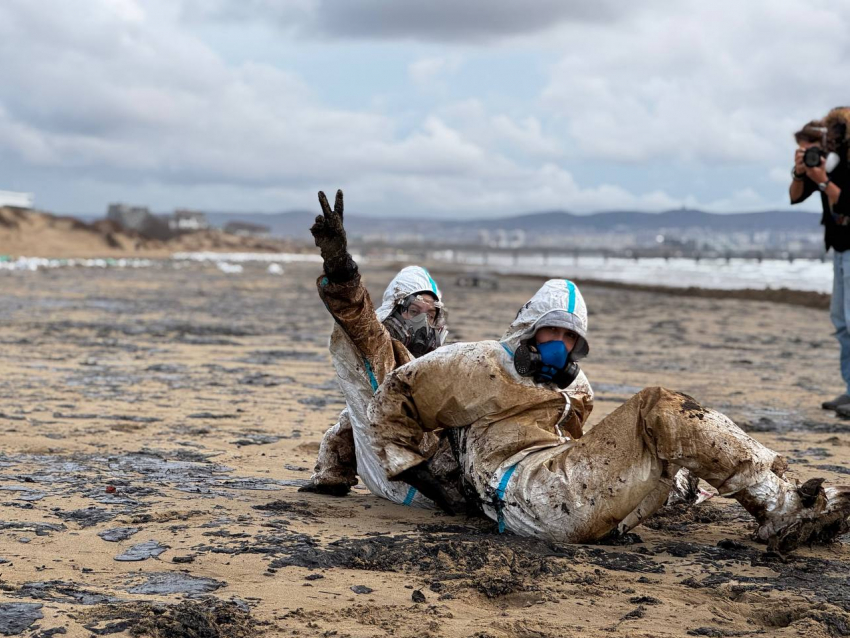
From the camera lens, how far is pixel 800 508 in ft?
14.8

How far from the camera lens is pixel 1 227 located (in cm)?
6706

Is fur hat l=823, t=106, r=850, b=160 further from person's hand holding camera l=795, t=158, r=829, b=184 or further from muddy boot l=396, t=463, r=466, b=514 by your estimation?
muddy boot l=396, t=463, r=466, b=514

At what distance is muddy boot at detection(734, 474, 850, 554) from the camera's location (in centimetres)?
445

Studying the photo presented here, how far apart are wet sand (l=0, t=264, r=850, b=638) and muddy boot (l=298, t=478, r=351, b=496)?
12cm

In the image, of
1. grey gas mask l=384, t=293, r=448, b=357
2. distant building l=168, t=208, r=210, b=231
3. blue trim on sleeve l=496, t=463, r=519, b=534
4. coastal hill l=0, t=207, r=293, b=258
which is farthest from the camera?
distant building l=168, t=208, r=210, b=231

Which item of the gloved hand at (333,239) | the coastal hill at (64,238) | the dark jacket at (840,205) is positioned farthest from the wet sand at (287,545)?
the coastal hill at (64,238)

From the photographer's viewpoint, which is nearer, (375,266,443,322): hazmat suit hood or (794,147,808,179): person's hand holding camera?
(375,266,443,322): hazmat suit hood

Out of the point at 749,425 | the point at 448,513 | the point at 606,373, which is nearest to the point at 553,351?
the point at 448,513

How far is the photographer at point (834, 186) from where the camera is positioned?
8406 mm

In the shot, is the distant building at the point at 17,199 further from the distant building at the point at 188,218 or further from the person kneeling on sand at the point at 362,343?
the person kneeling on sand at the point at 362,343

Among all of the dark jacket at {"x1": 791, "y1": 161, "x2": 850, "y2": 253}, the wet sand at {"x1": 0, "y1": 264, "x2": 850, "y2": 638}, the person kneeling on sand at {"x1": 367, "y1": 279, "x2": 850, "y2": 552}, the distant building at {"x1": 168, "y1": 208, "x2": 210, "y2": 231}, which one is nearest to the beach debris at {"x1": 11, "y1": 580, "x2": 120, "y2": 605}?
the wet sand at {"x1": 0, "y1": 264, "x2": 850, "y2": 638}

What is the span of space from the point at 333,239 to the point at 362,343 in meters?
0.65

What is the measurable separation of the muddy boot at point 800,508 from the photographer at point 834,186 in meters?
4.40

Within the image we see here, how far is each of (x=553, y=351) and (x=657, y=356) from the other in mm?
9823
